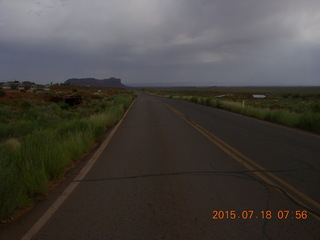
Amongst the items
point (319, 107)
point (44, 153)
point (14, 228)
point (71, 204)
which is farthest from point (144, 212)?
point (319, 107)

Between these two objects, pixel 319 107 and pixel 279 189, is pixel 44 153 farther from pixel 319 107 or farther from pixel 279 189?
pixel 319 107

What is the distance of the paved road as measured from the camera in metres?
4.11
